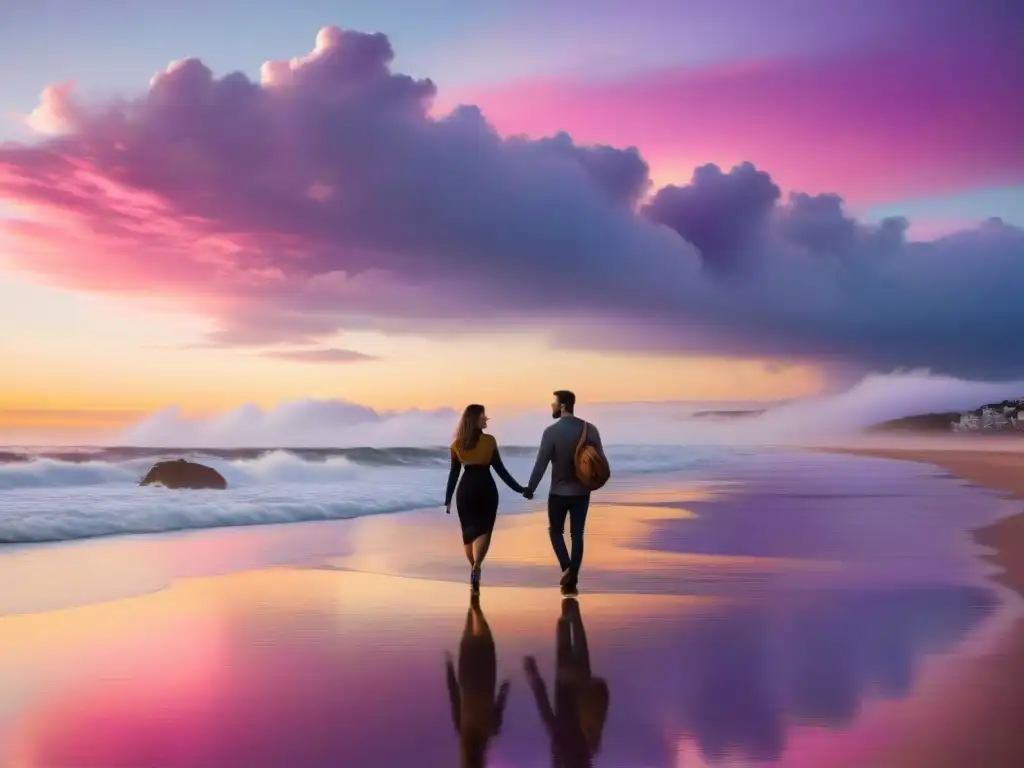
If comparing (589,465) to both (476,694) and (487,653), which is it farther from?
(476,694)

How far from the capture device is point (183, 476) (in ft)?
90.8

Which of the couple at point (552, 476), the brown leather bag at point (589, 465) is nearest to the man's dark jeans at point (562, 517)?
the couple at point (552, 476)

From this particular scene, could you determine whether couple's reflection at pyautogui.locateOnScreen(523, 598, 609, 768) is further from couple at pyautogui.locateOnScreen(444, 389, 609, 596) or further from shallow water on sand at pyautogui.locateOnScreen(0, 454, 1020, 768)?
couple at pyautogui.locateOnScreen(444, 389, 609, 596)

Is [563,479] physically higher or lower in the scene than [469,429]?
lower

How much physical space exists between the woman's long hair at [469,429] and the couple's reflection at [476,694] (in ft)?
9.14

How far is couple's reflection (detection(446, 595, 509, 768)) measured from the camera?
18.1ft

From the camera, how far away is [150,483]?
90.8ft

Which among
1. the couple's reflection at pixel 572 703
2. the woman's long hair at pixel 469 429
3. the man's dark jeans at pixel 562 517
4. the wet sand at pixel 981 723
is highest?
the woman's long hair at pixel 469 429

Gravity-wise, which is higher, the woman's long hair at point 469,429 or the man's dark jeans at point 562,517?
the woman's long hair at point 469,429

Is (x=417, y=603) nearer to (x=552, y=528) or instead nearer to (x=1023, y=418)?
(x=552, y=528)

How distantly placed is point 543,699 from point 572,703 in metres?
0.20

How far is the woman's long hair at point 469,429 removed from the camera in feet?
36.8

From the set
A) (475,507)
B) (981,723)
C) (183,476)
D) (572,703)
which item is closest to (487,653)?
(572,703)

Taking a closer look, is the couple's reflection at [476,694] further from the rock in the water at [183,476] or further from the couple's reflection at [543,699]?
the rock in the water at [183,476]
